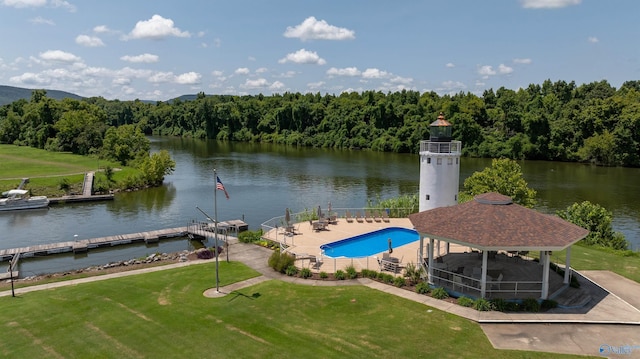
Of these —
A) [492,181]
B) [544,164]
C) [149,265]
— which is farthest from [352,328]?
[544,164]

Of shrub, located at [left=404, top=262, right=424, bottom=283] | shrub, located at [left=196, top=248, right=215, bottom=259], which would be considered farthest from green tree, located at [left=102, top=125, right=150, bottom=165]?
shrub, located at [left=404, top=262, right=424, bottom=283]

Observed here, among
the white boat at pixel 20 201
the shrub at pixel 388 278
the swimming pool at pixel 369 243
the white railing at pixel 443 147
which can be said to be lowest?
the white boat at pixel 20 201

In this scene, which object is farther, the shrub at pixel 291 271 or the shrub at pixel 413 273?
the shrub at pixel 291 271

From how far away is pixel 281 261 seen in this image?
2516cm

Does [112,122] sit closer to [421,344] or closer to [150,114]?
[150,114]

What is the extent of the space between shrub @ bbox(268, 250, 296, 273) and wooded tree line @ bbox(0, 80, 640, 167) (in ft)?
253

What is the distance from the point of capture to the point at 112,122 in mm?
187375

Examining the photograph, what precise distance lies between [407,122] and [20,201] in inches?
3638

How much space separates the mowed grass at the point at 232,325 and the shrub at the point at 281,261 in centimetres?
160

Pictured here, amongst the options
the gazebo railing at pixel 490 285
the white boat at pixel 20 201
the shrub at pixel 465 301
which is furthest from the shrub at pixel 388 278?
the white boat at pixel 20 201

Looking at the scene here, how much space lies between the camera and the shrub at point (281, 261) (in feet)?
82.0

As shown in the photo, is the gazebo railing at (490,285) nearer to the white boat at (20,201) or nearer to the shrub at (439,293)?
the shrub at (439,293)

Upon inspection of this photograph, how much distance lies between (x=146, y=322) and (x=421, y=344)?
11410 millimetres

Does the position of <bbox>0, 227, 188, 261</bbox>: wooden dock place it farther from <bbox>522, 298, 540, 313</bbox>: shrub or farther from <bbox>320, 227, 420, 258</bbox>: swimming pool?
<bbox>522, 298, 540, 313</bbox>: shrub
